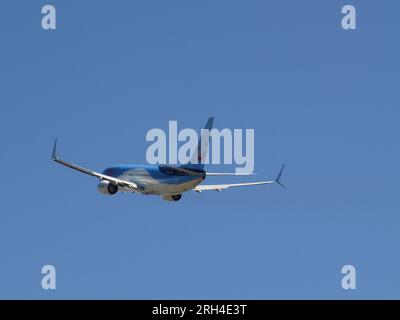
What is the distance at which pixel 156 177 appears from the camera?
155 meters

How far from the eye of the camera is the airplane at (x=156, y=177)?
151000 millimetres

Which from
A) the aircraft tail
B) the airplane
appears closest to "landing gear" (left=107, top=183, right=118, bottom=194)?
the airplane

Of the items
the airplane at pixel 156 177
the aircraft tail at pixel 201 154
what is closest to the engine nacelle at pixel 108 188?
the airplane at pixel 156 177

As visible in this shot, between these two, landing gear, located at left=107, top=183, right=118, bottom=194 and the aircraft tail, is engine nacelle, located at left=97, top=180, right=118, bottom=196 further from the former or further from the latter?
the aircraft tail

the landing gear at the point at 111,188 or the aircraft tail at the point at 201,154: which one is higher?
Result: the aircraft tail at the point at 201,154

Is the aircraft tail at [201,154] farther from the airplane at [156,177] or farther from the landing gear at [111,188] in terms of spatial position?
the landing gear at [111,188]

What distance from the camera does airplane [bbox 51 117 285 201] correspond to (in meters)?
151

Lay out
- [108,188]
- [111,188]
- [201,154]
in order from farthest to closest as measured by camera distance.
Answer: [111,188] → [108,188] → [201,154]

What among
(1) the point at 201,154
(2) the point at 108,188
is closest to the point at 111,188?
(2) the point at 108,188

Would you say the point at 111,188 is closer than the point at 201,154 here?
No

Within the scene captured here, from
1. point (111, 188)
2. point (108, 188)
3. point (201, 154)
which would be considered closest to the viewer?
point (201, 154)

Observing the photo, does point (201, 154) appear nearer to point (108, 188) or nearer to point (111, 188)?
point (111, 188)

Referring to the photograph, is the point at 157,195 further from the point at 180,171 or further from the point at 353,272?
the point at 353,272
